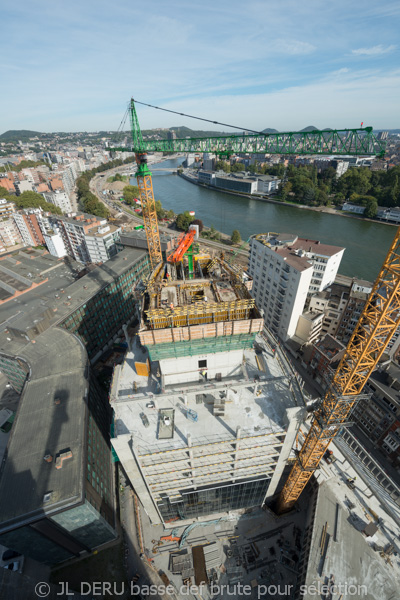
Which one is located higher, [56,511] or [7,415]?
[56,511]

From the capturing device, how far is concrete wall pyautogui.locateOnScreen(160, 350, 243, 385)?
27.1m

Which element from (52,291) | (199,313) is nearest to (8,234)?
(52,291)

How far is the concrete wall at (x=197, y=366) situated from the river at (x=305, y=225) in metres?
83.1

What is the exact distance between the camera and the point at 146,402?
26.8 meters

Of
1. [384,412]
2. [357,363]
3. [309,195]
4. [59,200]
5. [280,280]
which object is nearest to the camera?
[357,363]

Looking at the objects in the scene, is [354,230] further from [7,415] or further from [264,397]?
[7,415]

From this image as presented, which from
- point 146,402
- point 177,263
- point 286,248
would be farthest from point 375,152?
point 146,402

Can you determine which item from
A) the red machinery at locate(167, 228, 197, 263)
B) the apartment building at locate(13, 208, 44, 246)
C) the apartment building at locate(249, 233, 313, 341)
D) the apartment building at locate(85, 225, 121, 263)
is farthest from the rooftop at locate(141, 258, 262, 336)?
the apartment building at locate(13, 208, 44, 246)

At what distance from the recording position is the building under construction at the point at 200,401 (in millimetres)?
23938

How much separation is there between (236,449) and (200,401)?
18.7 ft

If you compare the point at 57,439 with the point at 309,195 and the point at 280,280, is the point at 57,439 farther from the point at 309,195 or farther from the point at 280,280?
the point at 309,195

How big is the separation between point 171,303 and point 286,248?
47055 mm

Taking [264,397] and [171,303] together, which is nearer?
[171,303]

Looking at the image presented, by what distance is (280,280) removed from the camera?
59.8 meters
